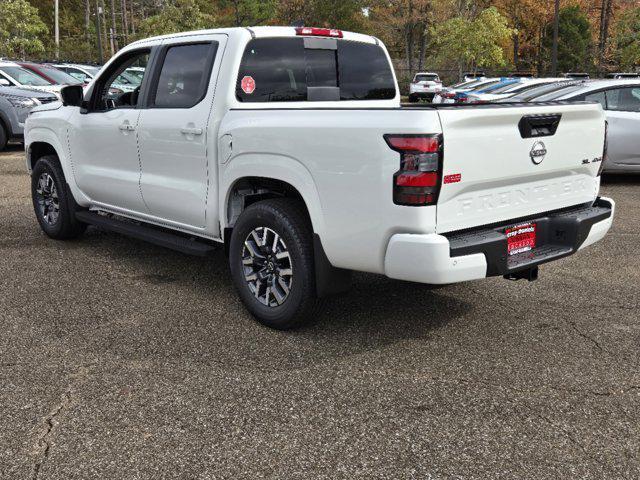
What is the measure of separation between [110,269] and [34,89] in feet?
32.6

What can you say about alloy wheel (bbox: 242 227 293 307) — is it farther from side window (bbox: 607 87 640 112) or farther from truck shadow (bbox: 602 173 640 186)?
truck shadow (bbox: 602 173 640 186)

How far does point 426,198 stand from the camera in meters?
3.46

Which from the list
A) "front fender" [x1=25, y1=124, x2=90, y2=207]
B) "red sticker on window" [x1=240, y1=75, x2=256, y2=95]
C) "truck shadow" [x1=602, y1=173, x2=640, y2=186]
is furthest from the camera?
"truck shadow" [x1=602, y1=173, x2=640, y2=186]

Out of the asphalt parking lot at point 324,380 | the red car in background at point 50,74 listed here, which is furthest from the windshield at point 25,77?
the asphalt parking lot at point 324,380

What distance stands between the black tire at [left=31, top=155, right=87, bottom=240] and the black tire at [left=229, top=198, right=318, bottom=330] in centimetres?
265

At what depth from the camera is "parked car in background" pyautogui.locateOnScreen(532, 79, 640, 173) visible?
383 inches

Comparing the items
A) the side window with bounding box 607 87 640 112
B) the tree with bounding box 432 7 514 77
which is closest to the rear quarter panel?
the side window with bounding box 607 87 640 112

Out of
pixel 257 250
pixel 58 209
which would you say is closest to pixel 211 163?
pixel 257 250

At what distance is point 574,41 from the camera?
43.6 metres

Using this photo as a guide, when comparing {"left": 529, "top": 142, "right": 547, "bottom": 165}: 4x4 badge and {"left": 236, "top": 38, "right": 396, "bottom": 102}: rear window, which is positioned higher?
{"left": 236, "top": 38, "right": 396, "bottom": 102}: rear window

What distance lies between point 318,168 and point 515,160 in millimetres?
1124

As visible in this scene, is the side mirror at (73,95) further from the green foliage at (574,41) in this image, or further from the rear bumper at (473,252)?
the green foliage at (574,41)

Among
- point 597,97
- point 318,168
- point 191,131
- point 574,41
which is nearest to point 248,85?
point 191,131

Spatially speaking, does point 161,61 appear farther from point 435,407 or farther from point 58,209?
point 435,407
